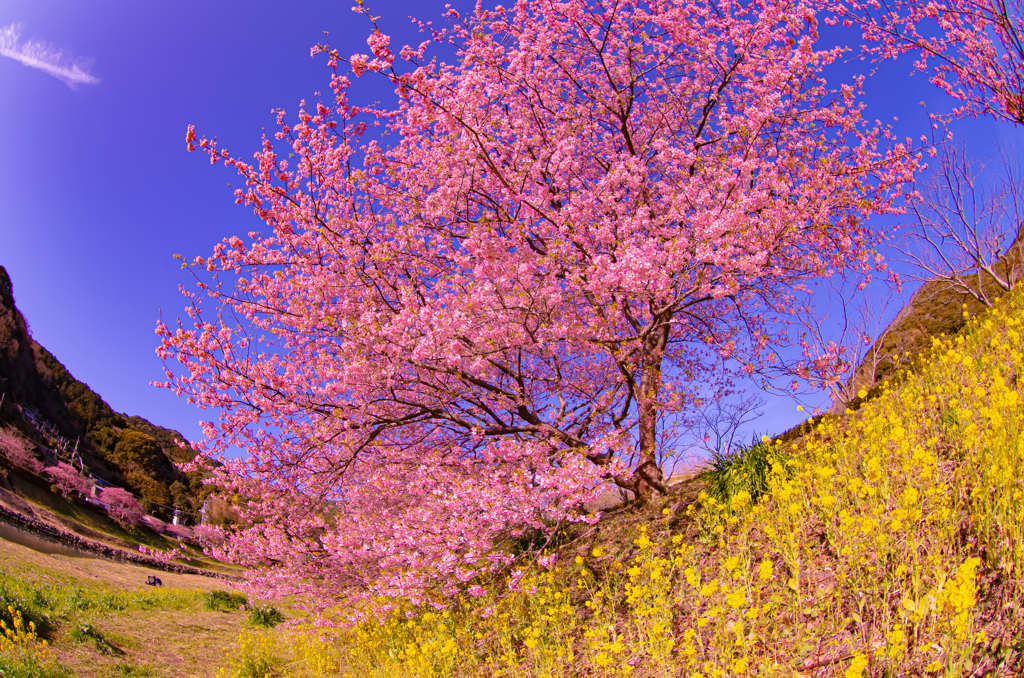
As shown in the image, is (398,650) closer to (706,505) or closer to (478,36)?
(706,505)

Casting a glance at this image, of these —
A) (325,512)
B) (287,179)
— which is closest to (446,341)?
(287,179)

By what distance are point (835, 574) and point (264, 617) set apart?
14435 mm

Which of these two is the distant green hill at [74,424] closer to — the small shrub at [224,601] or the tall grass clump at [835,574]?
the small shrub at [224,601]

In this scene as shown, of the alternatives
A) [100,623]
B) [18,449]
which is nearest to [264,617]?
[100,623]

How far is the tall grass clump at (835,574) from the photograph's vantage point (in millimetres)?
3273

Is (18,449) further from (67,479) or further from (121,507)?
(121,507)

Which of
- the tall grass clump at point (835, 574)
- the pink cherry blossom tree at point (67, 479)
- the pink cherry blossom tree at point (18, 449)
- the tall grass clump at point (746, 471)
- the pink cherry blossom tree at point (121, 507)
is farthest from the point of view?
the pink cherry blossom tree at point (121, 507)

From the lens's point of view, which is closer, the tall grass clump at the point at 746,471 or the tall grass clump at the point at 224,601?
the tall grass clump at the point at 746,471

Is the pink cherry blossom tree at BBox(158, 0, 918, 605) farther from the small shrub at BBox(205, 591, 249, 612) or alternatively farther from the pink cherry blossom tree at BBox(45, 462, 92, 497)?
the pink cherry blossom tree at BBox(45, 462, 92, 497)

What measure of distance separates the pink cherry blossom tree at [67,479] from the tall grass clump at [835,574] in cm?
3166

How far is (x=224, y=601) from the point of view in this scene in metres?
16.6

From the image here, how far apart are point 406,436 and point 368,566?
7.64 ft

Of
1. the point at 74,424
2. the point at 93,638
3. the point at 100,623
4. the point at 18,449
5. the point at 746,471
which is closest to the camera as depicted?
the point at 746,471

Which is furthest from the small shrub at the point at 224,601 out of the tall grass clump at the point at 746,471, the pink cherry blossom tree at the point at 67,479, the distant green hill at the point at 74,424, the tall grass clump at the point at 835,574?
the distant green hill at the point at 74,424
